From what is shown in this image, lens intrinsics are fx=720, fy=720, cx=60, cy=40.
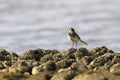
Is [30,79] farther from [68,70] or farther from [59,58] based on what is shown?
[59,58]

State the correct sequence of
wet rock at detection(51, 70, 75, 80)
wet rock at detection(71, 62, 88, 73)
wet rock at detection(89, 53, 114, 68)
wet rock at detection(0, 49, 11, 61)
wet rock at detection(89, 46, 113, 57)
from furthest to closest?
1. wet rock at detection(0, 49, 11, 61)
2. wet rock at detection(89, 46, 113, 57)
3. wet rock at detection(89, 53, 114, 68)
4. wet rock at detection(71, 62, 88, 73)
5. wet rock at detection(51, 70, 75, 80)

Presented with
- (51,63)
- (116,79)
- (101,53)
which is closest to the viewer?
(116,79)

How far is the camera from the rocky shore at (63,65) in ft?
84.3

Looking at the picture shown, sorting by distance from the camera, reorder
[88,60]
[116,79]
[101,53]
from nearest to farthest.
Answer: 1. [116,79]
2. [88,60]
3. [101,53]

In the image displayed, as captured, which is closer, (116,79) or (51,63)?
(116,79)

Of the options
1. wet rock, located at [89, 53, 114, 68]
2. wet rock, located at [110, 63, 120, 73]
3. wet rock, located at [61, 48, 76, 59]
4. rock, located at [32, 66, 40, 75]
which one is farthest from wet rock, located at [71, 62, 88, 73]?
wet rock, located at [61, 48, 76, 59]

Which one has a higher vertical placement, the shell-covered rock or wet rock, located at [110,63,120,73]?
the shell-covered rock

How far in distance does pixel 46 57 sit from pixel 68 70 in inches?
136

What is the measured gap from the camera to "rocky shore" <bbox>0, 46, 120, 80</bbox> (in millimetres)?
25703

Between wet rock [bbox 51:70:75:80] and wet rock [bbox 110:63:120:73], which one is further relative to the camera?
wet rock [bbox 110:63:120:73]

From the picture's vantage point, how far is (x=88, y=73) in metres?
25.5

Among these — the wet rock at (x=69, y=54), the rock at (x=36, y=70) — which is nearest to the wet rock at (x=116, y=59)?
the wet rock at (x=69, y=54)

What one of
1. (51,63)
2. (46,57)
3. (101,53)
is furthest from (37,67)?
(101,53)

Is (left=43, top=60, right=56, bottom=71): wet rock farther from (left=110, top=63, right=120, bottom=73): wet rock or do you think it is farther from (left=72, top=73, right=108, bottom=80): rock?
(left=110, top=63, right=120, bottom=73): wet rock
